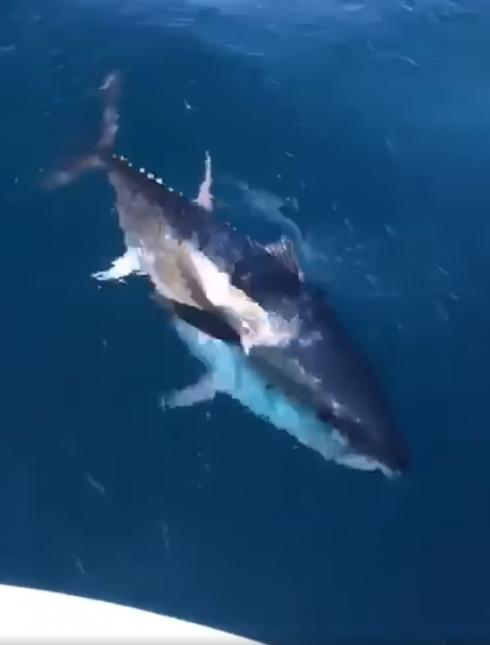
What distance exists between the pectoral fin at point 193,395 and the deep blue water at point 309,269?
0.57 feet

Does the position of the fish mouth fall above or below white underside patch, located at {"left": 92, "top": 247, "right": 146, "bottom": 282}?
below

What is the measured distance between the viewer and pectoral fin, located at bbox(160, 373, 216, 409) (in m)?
12.8

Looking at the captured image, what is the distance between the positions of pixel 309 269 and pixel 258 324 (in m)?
2.35

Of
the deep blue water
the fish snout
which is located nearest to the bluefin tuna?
the fish snout

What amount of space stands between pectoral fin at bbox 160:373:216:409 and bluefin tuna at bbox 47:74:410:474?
1.2 inches

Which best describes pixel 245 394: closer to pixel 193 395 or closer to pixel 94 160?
pixel 193 395

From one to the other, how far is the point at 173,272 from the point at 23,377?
8.63 feet

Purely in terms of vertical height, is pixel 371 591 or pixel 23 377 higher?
pixel 23 377

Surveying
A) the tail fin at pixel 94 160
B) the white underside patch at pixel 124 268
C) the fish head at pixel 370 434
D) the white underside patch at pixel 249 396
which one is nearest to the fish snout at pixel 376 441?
the fish head at pixel 370 434

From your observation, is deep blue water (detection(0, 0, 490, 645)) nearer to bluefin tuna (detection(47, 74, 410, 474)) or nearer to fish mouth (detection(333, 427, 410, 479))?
fish mouth (detection(333, 427, 410, 479))

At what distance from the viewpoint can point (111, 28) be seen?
734 inches

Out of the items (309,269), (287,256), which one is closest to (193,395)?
(287,256)

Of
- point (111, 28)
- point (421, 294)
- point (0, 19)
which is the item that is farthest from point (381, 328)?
point (0, 19)

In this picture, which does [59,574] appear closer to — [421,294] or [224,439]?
[224,439]
